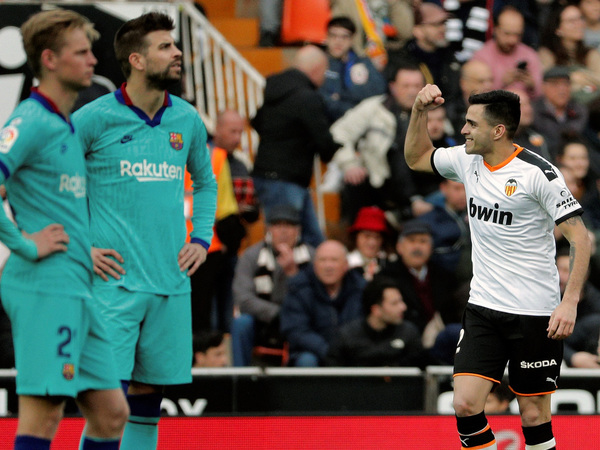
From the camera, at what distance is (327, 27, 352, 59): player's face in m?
9.55

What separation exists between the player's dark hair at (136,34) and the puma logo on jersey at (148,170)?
47cm

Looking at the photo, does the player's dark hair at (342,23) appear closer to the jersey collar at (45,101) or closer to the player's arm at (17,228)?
the jersey collar at (45,101)

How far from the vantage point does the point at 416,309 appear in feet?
26.8

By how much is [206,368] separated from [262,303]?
0.96 meters

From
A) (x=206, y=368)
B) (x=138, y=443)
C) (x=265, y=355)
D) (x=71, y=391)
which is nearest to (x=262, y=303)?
(x=265, y=355)

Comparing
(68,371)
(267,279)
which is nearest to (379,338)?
(267,279)

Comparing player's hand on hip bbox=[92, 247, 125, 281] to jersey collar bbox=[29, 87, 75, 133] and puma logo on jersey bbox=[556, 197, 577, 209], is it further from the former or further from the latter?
puma logo on jersey bbox=[556, 197, 577, 209]

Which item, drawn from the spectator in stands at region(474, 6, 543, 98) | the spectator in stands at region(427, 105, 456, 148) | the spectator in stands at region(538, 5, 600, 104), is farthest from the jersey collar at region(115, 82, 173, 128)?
the spectator in stands at region(538, 5, 600, 104)

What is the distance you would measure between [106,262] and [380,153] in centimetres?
428

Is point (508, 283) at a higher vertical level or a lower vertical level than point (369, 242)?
higher

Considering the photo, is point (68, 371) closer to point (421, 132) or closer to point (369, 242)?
point (421, 132)

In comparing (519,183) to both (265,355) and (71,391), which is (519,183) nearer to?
(71,391)

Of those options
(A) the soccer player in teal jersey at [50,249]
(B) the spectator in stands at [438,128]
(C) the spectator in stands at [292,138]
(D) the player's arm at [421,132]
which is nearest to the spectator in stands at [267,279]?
(C) the spectator in stands at [292,138]

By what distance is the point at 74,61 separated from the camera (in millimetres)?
4367
